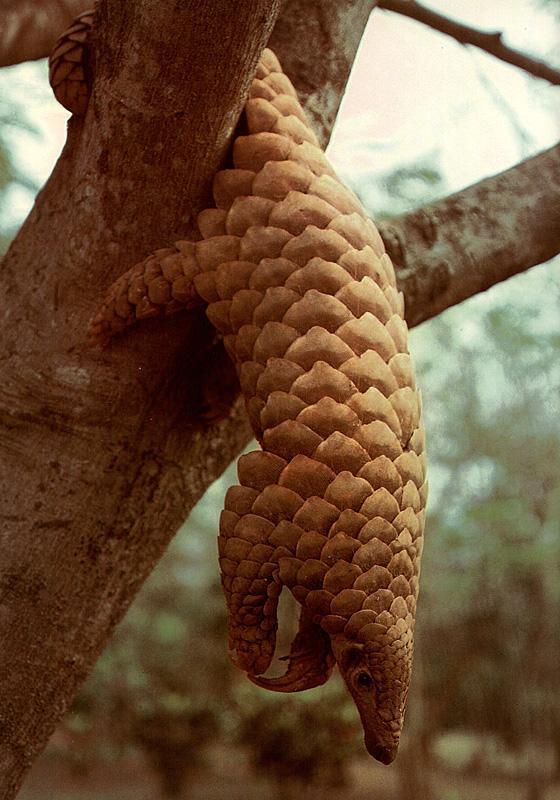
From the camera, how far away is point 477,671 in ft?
8.68

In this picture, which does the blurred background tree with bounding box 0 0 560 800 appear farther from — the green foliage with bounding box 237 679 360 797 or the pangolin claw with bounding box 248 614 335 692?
the pangolin claw with bounding box 248 614 335 692

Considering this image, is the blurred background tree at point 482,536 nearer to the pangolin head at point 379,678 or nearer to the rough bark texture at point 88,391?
the rough bark texture at point 88,391

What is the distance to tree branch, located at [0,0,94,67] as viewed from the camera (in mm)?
1186

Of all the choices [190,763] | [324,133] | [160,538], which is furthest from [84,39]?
[190,763]

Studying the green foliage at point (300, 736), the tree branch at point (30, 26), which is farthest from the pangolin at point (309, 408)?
the green foliage at point (300, 736)

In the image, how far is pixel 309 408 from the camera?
2.00ft

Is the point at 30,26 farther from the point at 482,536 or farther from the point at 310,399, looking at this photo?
the point at 482,536

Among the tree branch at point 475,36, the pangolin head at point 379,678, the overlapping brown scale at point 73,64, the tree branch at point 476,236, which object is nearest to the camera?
the pangolin head at point 379,678

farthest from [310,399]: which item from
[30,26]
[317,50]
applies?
[30,26]

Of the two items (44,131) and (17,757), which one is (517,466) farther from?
(17,757)

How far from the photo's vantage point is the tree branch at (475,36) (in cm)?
143

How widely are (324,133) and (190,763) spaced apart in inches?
124

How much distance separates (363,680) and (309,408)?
0.21 meters

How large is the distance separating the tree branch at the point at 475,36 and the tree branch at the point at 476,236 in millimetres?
421
